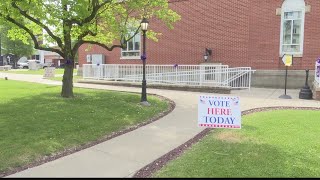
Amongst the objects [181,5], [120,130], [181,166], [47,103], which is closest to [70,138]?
[120,130]

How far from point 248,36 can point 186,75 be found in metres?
4.15

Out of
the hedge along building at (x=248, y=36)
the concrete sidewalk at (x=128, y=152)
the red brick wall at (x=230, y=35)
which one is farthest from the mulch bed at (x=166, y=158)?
the red brick wall at (x=230, y=35)

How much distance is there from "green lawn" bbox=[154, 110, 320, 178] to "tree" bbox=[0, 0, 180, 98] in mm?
6631

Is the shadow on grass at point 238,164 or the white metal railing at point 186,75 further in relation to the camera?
the white metal railing at point 186,75

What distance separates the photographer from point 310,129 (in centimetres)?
781

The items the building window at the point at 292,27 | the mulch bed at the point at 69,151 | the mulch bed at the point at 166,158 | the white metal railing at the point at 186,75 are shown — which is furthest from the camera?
the building window at the point at 292,27

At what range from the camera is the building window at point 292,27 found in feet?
56.4

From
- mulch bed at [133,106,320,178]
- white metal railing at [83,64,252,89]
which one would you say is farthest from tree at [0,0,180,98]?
mulch bed at [133,106,320,178]

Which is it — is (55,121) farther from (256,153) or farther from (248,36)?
(248,36)

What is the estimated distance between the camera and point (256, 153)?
5.98 meters

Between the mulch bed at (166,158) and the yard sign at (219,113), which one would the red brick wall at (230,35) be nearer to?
the mulch bed at (166,158)

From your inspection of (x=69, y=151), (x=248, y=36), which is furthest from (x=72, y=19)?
(x=248, y=36)

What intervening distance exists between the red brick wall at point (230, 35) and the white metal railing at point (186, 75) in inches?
60.1

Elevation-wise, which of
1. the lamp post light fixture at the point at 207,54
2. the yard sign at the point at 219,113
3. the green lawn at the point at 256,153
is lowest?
the green lawn at the point at 256,153
